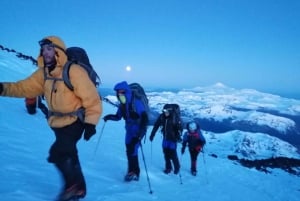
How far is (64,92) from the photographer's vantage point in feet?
14.3

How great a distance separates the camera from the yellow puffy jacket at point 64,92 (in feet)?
14.1

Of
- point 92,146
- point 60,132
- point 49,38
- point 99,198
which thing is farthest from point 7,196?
point 92,146

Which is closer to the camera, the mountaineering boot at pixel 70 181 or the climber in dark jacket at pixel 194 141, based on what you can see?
the mountaineering boot at pixel 70 181

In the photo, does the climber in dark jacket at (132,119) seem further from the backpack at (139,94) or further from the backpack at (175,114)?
the backpack at (175,114)

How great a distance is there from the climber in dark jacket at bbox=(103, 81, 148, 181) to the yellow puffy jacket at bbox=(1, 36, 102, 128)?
294 cm

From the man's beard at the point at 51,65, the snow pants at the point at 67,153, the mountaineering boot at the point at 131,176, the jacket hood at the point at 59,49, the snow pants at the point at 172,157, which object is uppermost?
the jacket hood at the point at 59,49

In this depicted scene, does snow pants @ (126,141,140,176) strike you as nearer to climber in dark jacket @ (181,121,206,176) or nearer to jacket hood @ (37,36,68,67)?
jacket hood @ (37,36,68,67)

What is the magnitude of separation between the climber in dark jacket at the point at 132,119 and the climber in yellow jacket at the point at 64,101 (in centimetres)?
292

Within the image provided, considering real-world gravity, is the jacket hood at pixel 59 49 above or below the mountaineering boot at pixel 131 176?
above

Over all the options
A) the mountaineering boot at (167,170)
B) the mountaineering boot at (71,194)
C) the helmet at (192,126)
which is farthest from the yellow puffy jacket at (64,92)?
the helmet at (192,126)

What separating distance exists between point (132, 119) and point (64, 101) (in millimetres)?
3483

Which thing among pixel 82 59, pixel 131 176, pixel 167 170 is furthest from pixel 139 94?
pixel 167 170

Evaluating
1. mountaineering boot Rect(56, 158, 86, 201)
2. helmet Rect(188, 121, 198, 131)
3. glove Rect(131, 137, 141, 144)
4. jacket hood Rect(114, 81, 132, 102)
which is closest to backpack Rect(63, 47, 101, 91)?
mountaineering boot Rect(56, 158, 86, 201)

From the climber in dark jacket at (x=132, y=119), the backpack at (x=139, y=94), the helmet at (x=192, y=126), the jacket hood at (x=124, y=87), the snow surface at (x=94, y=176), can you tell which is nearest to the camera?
the snow surface at (x=94, y=176)
